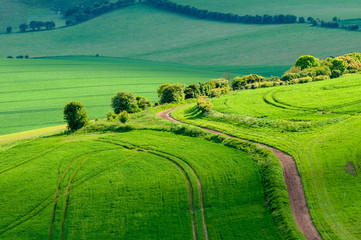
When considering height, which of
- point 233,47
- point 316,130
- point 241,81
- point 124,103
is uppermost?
point 233,47

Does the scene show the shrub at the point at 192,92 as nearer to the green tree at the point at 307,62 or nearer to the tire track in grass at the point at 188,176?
the green tree at the point at 307,62

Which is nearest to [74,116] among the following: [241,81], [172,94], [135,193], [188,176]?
[172,94]

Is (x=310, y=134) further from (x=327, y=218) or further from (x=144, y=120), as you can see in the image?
(x=144, y=120)

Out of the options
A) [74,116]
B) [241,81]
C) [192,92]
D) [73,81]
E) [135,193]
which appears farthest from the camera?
[73,81]

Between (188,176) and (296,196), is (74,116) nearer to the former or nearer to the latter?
(188,176)

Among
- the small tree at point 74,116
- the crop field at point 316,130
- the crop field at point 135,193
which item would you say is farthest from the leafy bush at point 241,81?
the crop field at point 135,193

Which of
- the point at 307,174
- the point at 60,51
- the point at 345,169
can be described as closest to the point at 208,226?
the point at 307,174

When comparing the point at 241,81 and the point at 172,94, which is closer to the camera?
the point at 172,94
